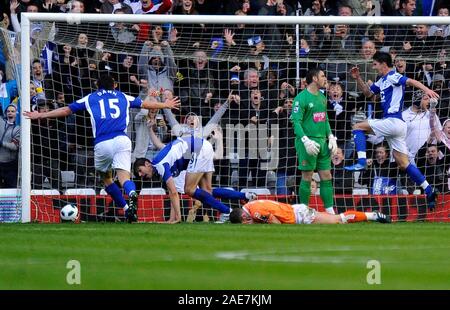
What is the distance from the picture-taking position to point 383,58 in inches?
744

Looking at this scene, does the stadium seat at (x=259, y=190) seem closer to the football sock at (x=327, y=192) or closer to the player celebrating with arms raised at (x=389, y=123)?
the player celebrating with arms raised at (x=389, y=123)

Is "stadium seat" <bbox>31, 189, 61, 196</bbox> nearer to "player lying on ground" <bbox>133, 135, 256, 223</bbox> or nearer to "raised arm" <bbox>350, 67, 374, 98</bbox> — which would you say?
"player lying on ground" <bbox>133, 135, 256, 223</bbox>

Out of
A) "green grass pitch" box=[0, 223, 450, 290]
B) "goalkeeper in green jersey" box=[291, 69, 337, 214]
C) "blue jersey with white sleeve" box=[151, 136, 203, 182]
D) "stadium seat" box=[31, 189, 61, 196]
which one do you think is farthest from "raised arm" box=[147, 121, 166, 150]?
"green grass pitch" box=[0, 223, 450, 290]

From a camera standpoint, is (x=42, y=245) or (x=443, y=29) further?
(x=443, y=29)

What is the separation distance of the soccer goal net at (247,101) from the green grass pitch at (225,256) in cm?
421

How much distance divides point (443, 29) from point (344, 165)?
9.86 feet

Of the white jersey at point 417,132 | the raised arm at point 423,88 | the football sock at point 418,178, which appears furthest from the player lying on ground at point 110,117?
the white jersey at point 417,132

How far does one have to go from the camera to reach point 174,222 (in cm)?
1830

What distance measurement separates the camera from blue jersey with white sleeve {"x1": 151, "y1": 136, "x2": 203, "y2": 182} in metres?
18.9

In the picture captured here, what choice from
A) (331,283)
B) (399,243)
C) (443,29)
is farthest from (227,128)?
(331,283)

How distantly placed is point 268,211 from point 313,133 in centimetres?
240

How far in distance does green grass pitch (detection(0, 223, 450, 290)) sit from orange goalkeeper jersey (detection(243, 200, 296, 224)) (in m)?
0.76

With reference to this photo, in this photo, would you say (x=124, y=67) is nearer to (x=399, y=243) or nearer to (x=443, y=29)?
(x=443, y=29)

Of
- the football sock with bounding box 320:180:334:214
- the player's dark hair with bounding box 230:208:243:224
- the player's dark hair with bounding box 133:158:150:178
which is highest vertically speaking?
the player's dark hair with bounding box 133:158:150:178
